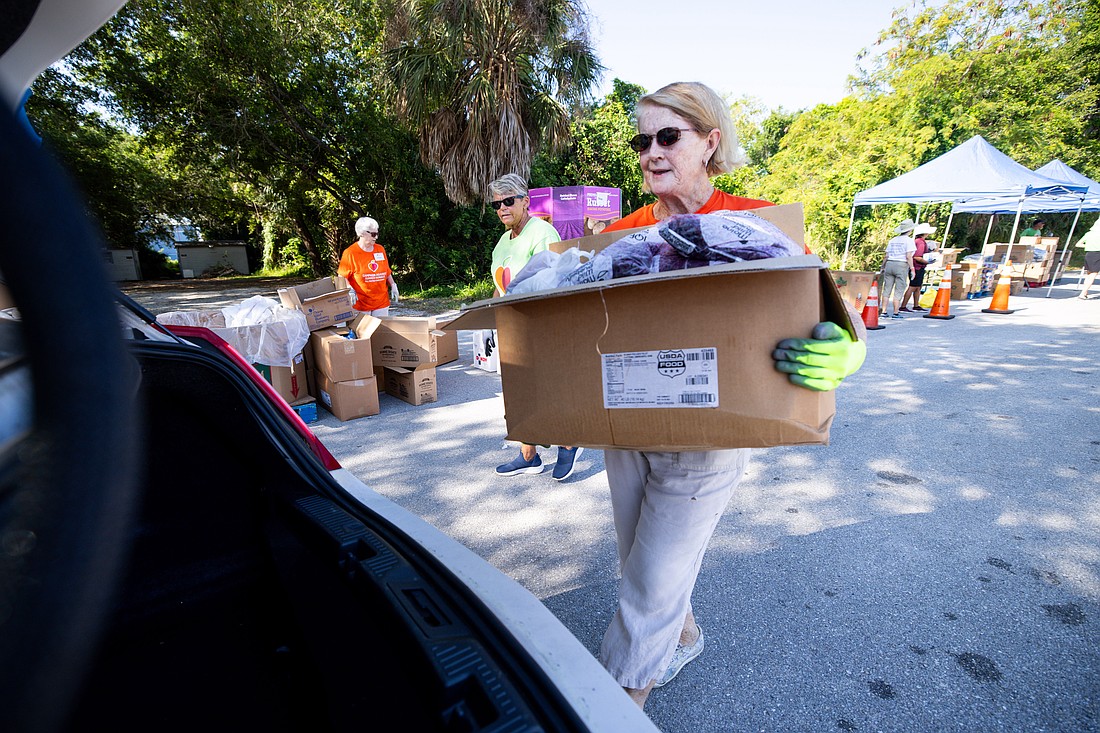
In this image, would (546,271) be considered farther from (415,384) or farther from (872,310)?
(872,310)

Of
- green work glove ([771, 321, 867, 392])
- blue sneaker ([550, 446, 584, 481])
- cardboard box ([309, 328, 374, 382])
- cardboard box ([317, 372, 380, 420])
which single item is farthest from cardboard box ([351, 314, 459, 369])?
green work glove ([771, 321, 867, 392])

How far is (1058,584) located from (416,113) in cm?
1148

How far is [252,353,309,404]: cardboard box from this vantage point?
4652 millimetres

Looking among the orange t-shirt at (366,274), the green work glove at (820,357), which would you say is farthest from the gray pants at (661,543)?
the orange t-shirt at (366,274)

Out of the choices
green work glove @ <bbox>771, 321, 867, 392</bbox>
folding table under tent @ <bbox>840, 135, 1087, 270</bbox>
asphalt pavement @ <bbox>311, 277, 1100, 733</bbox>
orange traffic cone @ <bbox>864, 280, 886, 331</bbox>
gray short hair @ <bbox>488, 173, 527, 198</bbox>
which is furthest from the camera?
folding table under tent @ <bbox>840, 135, 1087, 270</bbox>

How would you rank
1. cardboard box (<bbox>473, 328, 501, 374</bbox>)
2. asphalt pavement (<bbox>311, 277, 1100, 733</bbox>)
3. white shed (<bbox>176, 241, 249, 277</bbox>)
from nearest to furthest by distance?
asphalt pavement (<bbox>311, 277, 1100, 733</bbox>) → cardboard box (<bbox>473, 328, 501, 374</bbox>) → white shed (<bbox>176, 241, 249, 277</bbox>)

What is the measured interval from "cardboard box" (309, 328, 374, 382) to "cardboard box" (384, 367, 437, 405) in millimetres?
443

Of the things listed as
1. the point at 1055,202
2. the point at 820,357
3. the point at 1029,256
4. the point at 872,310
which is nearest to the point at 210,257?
the point at 872,310

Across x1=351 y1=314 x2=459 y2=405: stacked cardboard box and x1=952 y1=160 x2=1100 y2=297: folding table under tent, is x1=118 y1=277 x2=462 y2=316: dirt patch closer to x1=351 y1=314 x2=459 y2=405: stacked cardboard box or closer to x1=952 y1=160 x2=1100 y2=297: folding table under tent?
x1=351 y1=314 x2=459 y2=405: stacked cardboard box

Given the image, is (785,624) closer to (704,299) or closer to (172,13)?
(704,299)

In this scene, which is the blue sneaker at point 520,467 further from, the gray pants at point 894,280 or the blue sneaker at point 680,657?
the gray pants at point 894,280

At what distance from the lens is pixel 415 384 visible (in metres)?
5.23

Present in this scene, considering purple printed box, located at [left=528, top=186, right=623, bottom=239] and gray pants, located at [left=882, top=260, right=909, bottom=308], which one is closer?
gray pants, located at [left=882, top=260, right=909, bottom=308]

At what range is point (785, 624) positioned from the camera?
2227 millimetres
